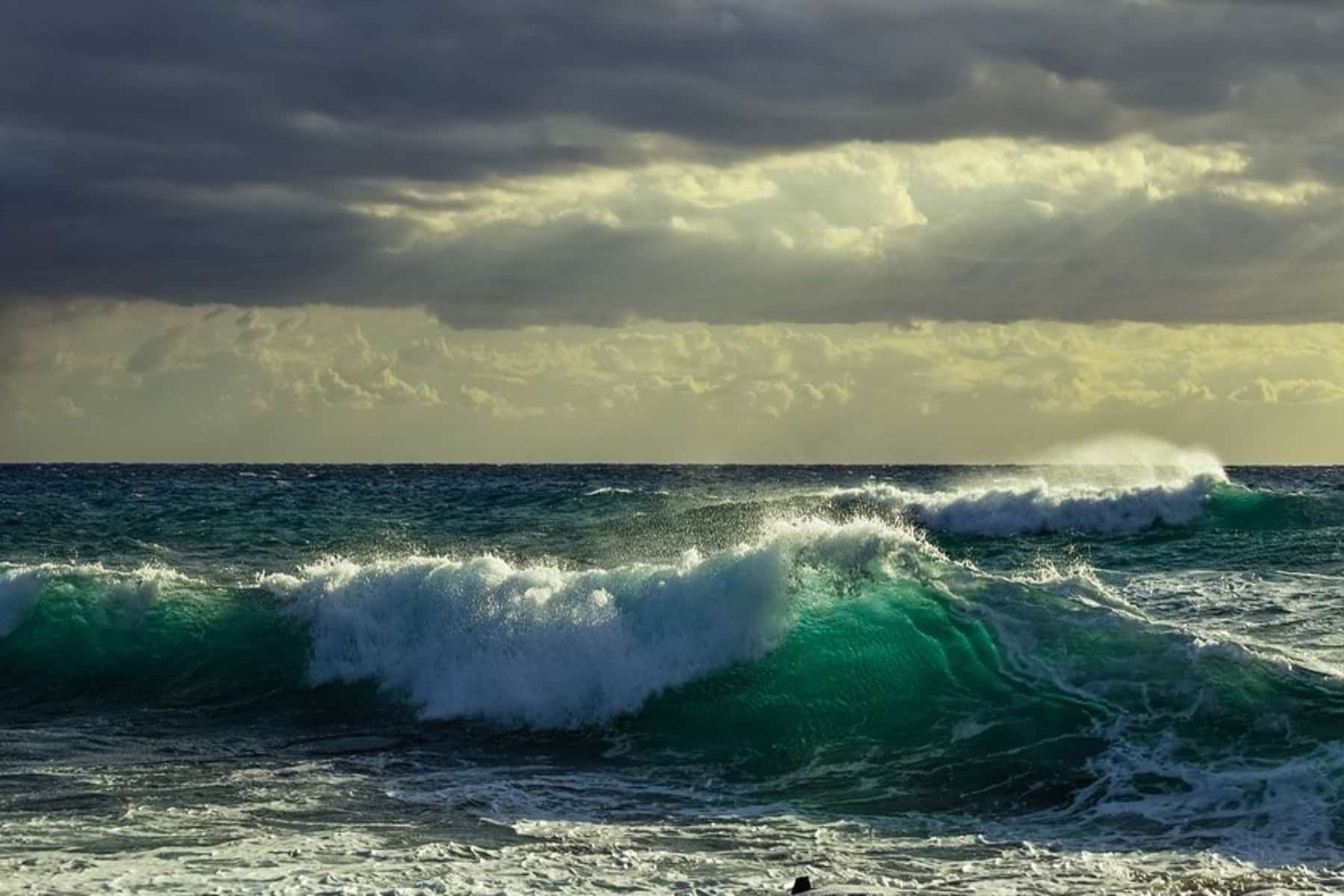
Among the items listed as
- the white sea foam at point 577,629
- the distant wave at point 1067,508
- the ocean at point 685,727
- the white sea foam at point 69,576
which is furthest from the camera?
the distant wave at point 1067,508

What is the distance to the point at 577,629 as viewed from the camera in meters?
19.1

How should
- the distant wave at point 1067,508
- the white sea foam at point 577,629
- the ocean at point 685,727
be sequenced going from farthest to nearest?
the distant wave at point 1067,508 → the white sea foam at point 577,629 → the ocean at point 685,727

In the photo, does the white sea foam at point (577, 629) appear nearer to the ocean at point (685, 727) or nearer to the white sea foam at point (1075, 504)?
the ocean at point (685, 727)

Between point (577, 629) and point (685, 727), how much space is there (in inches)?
101

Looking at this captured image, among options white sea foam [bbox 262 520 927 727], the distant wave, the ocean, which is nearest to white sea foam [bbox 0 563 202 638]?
the ocean

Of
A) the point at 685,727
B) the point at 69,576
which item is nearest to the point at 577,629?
the point at 685,727

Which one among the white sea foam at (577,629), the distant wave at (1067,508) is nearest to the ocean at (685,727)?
the white sea foam at (577,629)

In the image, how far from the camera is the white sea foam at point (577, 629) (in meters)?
18.2

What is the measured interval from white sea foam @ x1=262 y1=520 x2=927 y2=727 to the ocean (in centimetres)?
5

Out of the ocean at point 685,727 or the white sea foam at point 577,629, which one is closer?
the ocean at point 685,727

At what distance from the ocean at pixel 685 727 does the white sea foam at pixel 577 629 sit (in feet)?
0.16

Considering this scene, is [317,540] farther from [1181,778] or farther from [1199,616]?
[1181,778]

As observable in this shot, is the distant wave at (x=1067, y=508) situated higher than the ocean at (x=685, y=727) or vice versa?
the distant wave at (x=1067, y=508)

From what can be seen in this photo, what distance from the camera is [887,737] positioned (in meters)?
16.4
